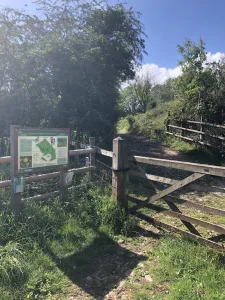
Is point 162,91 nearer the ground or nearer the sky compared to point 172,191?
nearer the sky

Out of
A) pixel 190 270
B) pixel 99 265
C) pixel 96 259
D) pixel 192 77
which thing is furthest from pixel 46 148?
pixel 192 77

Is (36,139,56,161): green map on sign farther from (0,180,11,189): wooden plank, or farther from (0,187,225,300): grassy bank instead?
(0,187,225,300): grassy bank

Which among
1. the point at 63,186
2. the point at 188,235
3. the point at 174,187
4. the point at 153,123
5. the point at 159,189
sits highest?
the point at 153,123

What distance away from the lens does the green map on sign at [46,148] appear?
431 centimetres

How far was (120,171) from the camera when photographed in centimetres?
455

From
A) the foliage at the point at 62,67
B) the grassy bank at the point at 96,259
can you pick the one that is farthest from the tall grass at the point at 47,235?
the foliage at the point at 62,67

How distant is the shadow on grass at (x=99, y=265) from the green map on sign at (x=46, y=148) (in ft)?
5.40

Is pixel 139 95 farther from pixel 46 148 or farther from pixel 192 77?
pixel 46 148

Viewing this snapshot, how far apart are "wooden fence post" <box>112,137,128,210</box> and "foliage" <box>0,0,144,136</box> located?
13.6 feet

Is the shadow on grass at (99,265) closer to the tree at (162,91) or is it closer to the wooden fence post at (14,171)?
the wooden fence post at (14,171)

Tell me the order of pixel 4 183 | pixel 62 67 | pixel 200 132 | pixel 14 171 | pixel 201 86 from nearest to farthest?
pixel 14 171, pixel 4 183, pixel 62 67, pixel 200 132, pixel 201 86

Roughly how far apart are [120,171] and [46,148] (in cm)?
138

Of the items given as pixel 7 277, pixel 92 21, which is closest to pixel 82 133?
pixel 92 21

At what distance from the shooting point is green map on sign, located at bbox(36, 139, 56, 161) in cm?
431
